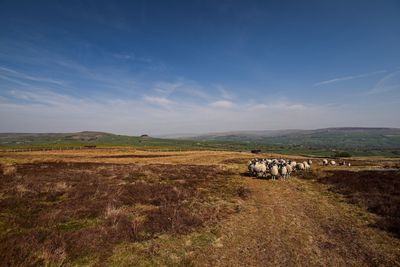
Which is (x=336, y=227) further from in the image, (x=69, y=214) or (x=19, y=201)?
(x=19, y=201)

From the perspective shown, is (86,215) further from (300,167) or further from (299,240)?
(300,167)

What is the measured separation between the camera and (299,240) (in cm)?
980

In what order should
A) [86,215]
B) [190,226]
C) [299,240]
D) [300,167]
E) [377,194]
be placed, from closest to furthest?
[299,240], [190,226], [86,215], [377,194], [300,167]

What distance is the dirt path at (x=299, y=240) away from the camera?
819 cm

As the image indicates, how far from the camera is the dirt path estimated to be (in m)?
8.19

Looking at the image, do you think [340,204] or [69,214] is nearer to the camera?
[69,214]

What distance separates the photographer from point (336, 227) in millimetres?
11297

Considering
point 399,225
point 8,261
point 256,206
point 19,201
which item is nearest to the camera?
point 8,261

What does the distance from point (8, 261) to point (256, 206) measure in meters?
13.0

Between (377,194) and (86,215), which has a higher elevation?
(86,215)

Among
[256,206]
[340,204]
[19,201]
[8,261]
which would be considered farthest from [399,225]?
[19,201]

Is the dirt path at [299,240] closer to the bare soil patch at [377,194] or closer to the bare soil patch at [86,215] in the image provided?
the bare soil patch at [377,194]

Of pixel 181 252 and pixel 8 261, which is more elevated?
pixel 8 261

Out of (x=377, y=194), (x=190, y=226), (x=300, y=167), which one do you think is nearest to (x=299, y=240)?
(x=190, y=226)
